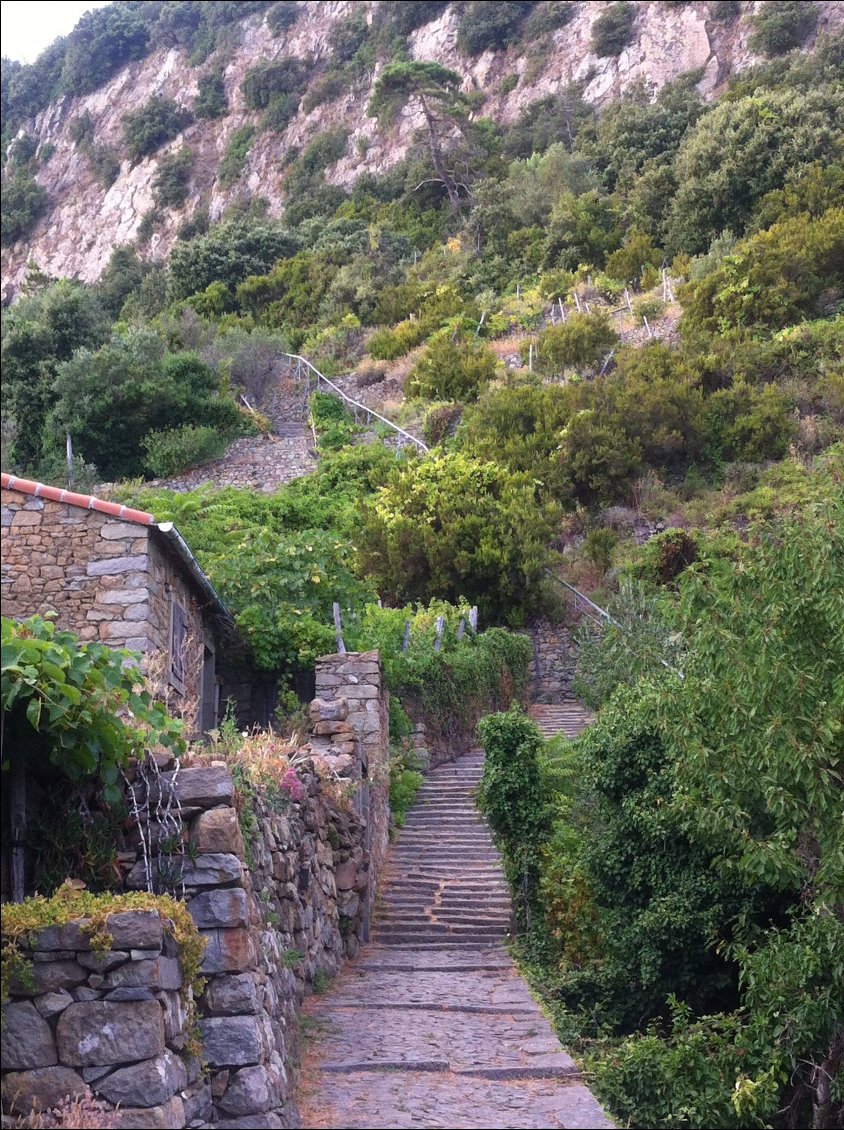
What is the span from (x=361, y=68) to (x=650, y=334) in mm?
34121

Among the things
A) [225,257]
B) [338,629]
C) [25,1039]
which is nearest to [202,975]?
[25,1039]

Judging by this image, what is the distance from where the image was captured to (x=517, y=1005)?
26.6 ft

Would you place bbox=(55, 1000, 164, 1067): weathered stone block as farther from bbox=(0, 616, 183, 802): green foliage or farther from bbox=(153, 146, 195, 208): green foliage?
bbox=(153, 146, 195, 208): green foliage

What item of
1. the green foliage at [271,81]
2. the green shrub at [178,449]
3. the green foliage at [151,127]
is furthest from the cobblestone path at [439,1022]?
the green foliage at [151,127]

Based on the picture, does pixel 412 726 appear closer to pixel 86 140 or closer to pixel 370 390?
pixel 370 390

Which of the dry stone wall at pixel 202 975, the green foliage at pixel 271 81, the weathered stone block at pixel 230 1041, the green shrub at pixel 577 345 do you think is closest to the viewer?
the dry stone wall at pixel 202 975

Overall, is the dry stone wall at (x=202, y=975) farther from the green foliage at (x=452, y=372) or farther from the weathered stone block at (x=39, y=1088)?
the green foliage at (x=452, y=372)

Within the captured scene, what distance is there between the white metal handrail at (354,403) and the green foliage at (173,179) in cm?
2469

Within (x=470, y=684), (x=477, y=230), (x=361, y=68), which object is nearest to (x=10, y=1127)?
(x=470, y=684)

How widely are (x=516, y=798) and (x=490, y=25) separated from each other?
169 ft

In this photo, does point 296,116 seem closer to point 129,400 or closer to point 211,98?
point 211,98

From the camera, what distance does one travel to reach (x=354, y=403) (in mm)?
30266

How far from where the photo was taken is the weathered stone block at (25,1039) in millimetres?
4512

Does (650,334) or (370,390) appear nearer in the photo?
(650,334)
